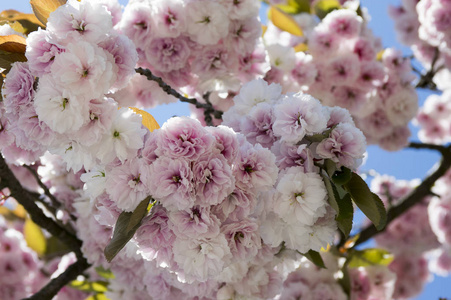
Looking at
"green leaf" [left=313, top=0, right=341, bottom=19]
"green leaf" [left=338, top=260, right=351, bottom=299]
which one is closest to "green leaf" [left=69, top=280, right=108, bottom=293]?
"green leaf" [left=338, top=260, right=351, bottom=299]

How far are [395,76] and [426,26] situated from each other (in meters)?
0.26

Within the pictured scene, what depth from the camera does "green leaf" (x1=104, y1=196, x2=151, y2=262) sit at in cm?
88

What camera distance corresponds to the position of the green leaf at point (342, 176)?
2.96 ft

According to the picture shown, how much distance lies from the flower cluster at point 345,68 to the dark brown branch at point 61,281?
0.92 m

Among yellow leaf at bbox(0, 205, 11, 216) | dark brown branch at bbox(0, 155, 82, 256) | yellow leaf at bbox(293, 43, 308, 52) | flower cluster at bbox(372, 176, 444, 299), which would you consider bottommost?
flower cluster at bbox(372, 176, 444, 299)

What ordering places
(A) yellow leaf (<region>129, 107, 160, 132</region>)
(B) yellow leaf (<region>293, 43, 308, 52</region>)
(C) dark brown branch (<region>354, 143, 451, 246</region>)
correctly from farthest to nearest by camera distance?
1. (C) dark brown branch (<region>354, 143, 451, 246</region>)
2. (B) yellow leaf (<region>293, 43, 308, 52</region>)
3. (A) yellow leaf (<region>129, 107, 160, 132</region>)

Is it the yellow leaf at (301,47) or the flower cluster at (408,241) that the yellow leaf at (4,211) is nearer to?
the yellow leaf at (301,47)

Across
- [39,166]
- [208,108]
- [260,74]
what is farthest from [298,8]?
[39,166]

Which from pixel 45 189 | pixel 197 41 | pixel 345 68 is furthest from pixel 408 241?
pixel 45 189

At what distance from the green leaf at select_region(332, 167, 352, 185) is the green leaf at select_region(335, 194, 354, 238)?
49mm

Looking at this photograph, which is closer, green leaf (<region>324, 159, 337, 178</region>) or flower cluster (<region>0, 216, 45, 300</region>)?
green leaf (<region>324, 159, 337, 178</region>)

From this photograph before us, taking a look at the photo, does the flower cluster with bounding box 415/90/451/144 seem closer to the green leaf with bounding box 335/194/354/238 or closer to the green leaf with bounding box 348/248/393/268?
the green leaf with bounding box 348/248/393/268

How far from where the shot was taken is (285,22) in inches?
82.7

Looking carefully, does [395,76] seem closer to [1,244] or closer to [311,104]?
[311,104]
